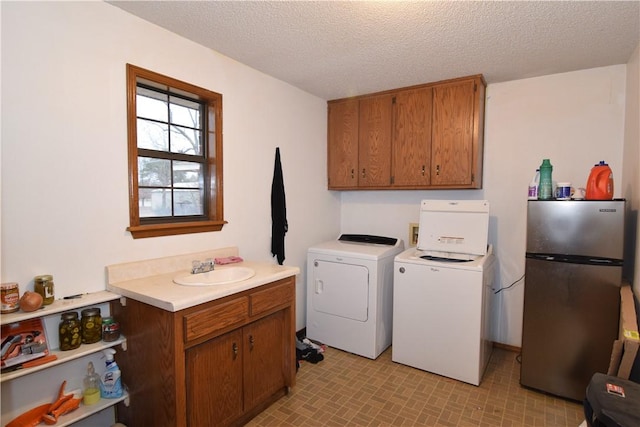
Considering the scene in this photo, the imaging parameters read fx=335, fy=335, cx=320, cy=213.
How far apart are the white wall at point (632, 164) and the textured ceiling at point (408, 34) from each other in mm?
202

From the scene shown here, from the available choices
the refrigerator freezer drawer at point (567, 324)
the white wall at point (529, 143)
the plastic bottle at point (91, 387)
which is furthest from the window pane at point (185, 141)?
the refrigerator freezer drawer at point (567, 324)

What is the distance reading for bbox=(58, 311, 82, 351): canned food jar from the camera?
166 centimetres

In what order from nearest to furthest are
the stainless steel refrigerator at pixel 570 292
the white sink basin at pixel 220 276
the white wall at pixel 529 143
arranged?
the white sink basin at pixel 220 276 < the stainless steel refrigerator at pixel 570 292 < the white wall at pixel 529 143

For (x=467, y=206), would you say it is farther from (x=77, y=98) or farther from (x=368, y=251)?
(x=77, y=98)

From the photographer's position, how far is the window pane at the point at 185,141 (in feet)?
7.68

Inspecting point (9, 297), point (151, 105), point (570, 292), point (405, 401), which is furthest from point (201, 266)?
point (570, 292)

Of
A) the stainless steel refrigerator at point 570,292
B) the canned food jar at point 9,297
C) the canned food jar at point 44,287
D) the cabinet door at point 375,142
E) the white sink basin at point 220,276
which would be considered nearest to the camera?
the canned food jar at point 9,297

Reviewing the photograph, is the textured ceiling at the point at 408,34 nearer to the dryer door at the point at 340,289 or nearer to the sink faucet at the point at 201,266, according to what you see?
the sink faucet at the point at 201,266

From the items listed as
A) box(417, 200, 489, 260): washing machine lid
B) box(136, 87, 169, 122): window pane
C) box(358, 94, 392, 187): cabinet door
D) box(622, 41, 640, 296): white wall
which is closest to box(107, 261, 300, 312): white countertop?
box(136, 87, 169, 122): window pane

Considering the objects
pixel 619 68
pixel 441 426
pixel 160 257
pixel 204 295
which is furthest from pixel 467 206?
pixel 160 257

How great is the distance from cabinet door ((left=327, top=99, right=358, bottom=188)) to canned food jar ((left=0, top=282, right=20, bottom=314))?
8.81ft

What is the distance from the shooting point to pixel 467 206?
2891mm

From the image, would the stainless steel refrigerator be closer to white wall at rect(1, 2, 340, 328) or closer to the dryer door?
the dryer door

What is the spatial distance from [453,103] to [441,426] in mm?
2452
